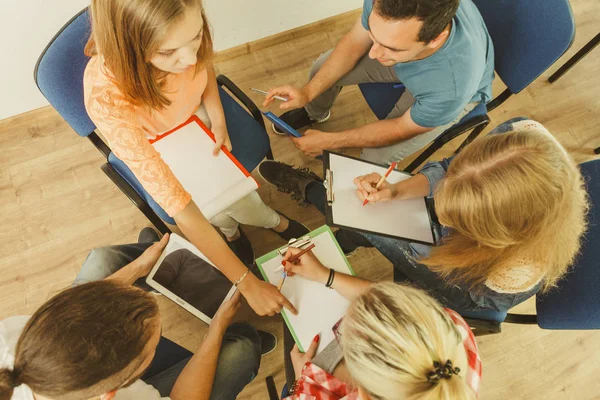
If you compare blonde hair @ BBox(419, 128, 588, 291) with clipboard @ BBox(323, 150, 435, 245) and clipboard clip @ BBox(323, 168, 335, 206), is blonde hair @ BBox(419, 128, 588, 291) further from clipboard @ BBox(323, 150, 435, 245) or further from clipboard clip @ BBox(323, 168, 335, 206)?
clipboard clip @ BBox(323, 168, 335, 206)

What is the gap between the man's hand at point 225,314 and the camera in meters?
1.32

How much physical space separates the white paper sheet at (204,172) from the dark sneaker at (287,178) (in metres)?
0.46

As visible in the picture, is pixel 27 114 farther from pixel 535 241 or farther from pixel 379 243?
pixel 535 241

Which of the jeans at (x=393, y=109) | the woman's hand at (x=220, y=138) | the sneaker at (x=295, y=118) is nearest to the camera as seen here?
the woman's hand at (x=220, y=138)

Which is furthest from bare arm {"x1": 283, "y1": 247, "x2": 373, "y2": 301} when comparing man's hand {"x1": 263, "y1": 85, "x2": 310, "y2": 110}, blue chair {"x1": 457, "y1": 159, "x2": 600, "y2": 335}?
man's hand {"x1": 263, "y1": 85, "x2": 310, "y2": 110}

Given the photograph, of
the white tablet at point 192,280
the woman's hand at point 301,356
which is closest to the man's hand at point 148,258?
the white tablet at point 192,280

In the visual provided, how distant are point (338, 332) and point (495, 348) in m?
1.14

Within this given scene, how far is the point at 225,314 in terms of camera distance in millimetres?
1340

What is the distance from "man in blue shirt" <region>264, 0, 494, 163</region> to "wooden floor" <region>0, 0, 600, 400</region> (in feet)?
1.65

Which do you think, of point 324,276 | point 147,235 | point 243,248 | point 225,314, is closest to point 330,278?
point 324,276

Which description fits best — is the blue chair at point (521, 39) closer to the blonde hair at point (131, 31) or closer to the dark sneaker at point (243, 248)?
the dark sneaker at point (243, 248)

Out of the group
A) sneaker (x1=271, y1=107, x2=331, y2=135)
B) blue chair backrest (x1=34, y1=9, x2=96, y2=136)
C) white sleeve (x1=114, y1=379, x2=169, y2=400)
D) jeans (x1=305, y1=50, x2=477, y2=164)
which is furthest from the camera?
sneaker (x1=271, y1=107, x2=331, y2=135)

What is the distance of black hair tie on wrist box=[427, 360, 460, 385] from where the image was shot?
76cm

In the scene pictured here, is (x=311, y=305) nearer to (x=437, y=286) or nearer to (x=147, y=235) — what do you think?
(x=437, y=286)
